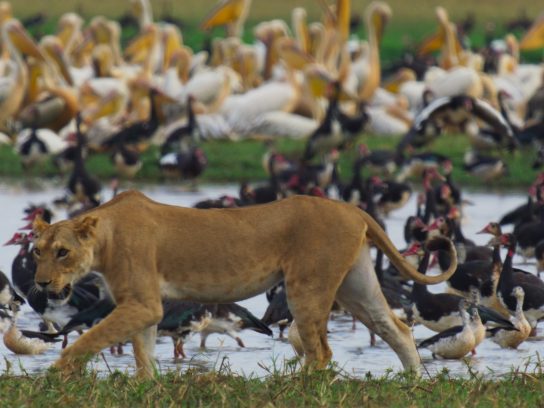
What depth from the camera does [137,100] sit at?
25.1 m

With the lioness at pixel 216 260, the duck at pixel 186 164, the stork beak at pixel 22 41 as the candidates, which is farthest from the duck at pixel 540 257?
the stork beak at pixel 22 41

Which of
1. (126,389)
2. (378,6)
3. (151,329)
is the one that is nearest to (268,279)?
(151,329)

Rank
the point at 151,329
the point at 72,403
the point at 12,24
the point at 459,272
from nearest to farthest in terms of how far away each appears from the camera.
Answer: the point at 72,403 < the point at 151,329 < the point at 459,272 < the point at 12,24

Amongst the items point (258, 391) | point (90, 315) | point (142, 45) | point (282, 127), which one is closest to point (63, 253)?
point (258, 391)

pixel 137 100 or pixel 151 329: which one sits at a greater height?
pixel 151 329

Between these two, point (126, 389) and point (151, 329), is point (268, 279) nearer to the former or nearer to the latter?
point (151, 329)

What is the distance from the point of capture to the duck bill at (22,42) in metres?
24.9

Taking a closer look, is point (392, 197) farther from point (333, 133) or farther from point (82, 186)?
point (333, 133)

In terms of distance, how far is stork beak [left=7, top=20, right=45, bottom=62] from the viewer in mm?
24922

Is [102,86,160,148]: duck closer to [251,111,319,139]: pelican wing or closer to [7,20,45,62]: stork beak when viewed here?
[251,111,319,139]: pelican wing

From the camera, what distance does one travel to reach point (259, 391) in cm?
627

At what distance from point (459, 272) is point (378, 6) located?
59.2 feet

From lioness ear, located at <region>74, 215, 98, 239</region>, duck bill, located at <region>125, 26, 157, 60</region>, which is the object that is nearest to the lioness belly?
lioness ear, located at <region>74, 215, 98, 239</region>

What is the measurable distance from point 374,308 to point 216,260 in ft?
2.61
